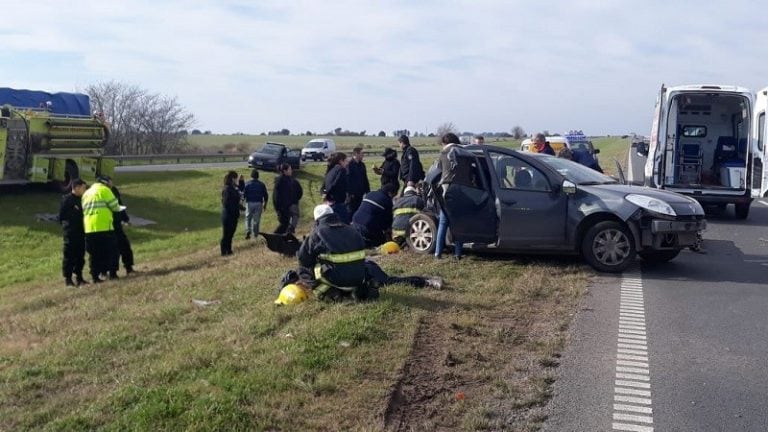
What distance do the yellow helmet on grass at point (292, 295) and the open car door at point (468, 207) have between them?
295 cm

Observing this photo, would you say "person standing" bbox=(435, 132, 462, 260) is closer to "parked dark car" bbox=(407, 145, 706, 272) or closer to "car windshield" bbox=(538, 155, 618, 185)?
"parked dark car" bbox=(407, 145, 706, 272)

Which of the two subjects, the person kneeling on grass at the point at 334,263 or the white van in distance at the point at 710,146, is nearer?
the person kneeling on grass at the point at 334,263

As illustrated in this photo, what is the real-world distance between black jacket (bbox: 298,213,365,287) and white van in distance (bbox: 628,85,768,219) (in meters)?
9.66

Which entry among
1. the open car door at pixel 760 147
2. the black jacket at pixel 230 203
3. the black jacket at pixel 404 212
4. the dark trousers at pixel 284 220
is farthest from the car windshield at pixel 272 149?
the black jacket at pixel 404 212

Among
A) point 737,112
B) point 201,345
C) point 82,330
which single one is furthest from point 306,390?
point 737,112

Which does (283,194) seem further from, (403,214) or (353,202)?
(403,214)

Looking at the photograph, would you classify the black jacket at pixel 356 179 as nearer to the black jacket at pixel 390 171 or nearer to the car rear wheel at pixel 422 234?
the black jacket at pixel 390 171

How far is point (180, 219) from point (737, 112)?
16.8 m

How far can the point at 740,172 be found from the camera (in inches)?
610

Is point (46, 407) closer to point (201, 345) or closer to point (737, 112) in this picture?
point (201, 345)

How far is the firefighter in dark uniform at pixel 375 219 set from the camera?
11922 mm

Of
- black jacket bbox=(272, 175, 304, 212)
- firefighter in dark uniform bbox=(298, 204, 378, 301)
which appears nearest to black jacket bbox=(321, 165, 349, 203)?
black jacket bbox=(272, 175, 304, 212)

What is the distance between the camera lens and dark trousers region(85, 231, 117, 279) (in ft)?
40.0

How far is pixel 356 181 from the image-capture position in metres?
14.3
